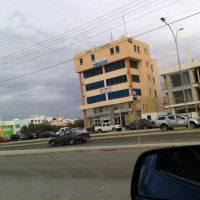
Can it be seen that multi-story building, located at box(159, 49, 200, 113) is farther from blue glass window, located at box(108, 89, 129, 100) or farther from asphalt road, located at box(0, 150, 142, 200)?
asphalt road, located at box(0, 150, 142, 200)

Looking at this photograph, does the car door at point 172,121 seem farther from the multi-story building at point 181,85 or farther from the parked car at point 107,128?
the multi-story building at point 181,85

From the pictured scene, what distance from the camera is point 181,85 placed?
204 feet

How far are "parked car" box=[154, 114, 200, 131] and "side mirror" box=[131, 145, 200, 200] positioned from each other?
33975mm

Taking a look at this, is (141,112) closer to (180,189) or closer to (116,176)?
(116,176)

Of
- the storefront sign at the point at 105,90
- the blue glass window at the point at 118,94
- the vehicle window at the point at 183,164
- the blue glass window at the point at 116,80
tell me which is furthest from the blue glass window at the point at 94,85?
the vehicle window at the point at 183,164

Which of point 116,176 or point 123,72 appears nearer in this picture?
point 116,176

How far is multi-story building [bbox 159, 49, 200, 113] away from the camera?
60000 mm

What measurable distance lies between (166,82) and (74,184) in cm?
5571

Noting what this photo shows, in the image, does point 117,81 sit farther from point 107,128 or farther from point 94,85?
point 107,128

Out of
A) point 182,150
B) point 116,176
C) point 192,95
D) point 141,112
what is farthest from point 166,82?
point 182,150

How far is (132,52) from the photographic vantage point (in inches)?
2960

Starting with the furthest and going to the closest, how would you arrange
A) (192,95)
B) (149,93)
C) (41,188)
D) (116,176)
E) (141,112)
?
(149,93), (141,112), (192,95), (116,176), (41,188)

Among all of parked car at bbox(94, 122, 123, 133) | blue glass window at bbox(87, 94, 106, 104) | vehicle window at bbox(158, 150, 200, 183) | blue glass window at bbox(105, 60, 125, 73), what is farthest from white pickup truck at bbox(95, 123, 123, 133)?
vehicle window at bbox(158, 150, 200, 183)

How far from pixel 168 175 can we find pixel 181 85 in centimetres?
6103
